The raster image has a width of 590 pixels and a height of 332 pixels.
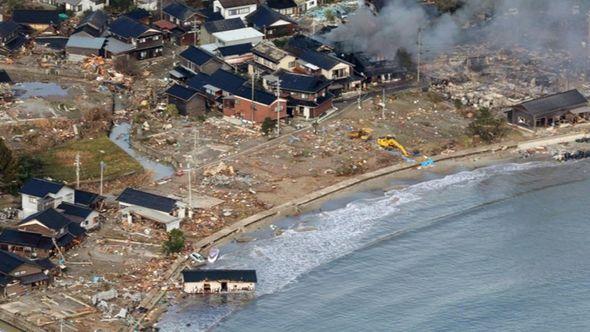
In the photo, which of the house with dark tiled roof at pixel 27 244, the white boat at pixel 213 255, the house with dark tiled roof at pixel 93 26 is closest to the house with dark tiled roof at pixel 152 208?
the white boat at pixel 213 255

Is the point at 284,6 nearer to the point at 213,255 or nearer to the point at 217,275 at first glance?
the point at 213,255

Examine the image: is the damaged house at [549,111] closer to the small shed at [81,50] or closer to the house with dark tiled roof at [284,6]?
the house with dark tiled roof at [284,6]

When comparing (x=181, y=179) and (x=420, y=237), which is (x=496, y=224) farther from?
(x=181, y=179)

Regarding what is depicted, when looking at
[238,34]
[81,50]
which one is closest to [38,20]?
[81,50]

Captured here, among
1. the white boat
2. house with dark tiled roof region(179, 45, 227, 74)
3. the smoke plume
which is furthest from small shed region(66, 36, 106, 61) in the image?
the white boat

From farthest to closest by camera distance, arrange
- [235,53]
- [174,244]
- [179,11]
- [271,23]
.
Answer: [179,11]
[271,23]
[235,53]
[174,244]

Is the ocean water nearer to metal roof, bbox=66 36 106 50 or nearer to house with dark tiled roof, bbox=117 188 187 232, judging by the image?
house with dark tiled roof, bbox=117 188 187 232

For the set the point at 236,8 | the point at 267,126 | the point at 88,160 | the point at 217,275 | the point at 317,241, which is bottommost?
the point at 317,241
